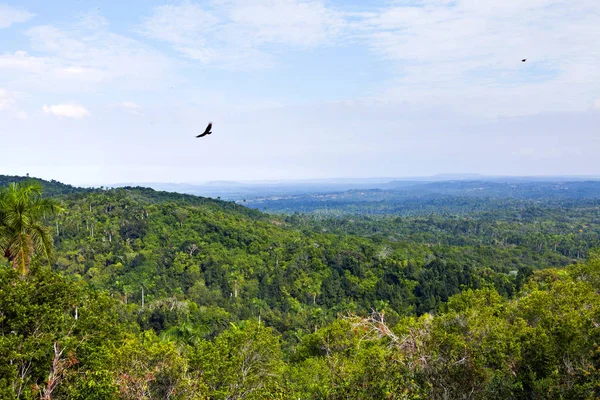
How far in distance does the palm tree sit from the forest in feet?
0.12

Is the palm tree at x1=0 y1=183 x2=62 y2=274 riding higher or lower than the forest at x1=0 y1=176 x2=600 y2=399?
higher

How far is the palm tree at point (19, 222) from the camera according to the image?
10.8m

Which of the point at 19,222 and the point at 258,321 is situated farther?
the point at 258,321

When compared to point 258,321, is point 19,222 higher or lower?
higher

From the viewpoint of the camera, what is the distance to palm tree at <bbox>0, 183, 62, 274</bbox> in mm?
10789

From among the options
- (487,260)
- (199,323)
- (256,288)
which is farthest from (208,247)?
(487,260)

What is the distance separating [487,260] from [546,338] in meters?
97.6

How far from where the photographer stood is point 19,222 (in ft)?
35.9

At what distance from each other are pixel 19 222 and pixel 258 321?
3344 centimetres

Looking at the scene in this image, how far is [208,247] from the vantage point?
286 feet

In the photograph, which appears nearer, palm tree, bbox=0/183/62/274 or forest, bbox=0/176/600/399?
forest, bbox=0/176/600/399

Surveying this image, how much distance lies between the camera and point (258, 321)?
42156mm

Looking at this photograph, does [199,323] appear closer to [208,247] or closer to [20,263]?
[208,247]

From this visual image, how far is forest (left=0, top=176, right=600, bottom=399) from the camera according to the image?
10.4 metres
